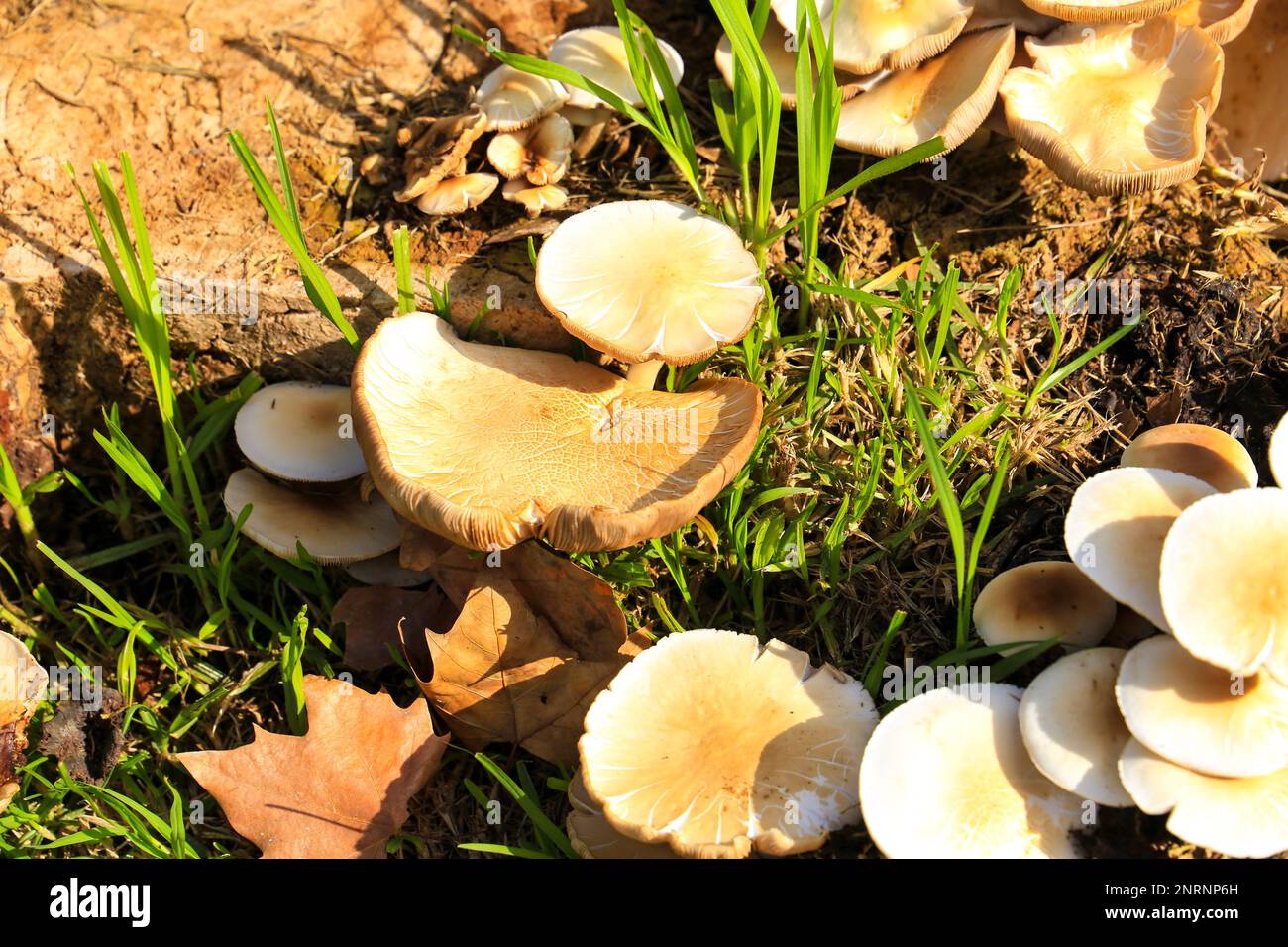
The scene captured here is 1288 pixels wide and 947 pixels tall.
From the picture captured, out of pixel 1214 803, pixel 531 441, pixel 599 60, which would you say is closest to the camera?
pixel 1214 803

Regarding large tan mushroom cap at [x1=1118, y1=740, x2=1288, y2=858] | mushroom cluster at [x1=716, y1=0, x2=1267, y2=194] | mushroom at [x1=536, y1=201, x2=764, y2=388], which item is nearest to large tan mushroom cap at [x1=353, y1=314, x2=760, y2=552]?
mushroom at [x1=536, y1=201, x2=764, y2=388]

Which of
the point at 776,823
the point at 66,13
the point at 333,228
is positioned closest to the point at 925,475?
the point at 776,823

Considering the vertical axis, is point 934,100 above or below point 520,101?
above

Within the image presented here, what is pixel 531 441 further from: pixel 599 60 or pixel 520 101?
pixel 599 60

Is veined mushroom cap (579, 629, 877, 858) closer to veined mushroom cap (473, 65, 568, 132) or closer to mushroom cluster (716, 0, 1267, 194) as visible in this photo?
mushroom cluster (716, 0, 1267, 194)

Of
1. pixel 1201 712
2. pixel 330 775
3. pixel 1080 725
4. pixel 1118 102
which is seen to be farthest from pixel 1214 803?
pixel 330 775

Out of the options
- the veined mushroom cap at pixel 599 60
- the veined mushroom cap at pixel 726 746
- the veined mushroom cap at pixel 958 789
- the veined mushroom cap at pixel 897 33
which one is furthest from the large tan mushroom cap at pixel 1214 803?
the veined mushroom cap at pixel 599 60

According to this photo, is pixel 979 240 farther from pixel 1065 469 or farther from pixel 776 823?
pixel 776 823
